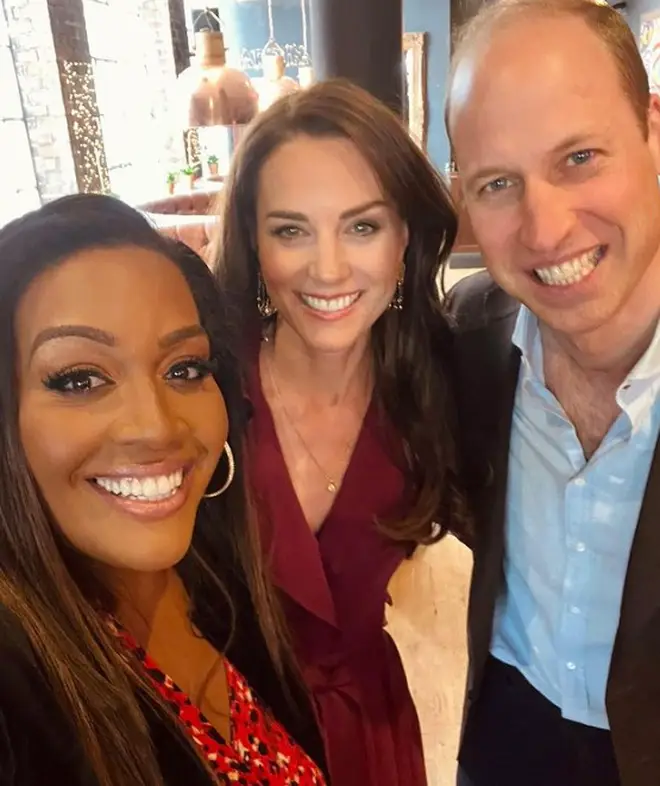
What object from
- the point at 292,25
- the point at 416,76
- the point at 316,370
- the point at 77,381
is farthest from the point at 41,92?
the point at 416,76

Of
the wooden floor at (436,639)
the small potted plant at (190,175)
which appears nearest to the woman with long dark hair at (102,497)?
the wooden floor at (436,639)

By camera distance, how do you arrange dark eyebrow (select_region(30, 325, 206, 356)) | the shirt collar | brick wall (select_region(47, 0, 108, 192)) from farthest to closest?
brick wall (select_region(47, 0, 108, 192)) → the shirt collar → dark eyebrow (select_region(30, 325, 206, 356))

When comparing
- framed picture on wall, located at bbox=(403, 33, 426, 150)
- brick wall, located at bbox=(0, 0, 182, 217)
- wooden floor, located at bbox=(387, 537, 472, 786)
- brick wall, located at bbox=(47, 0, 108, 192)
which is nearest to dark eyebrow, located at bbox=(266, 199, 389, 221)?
wooden floor, located at bbox=(387, 537, 472, 786)

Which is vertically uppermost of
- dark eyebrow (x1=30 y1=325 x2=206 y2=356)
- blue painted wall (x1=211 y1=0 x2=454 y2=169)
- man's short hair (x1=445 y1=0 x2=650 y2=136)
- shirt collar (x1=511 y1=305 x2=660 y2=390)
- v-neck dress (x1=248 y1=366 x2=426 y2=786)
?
blue painted wall (x1=211 y1=0 x2=454 y2=169)

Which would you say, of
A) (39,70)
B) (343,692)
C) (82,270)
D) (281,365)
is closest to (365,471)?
(281,365)

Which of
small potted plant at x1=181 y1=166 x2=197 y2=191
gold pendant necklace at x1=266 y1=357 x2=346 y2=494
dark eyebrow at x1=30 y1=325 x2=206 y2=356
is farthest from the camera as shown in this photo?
small potted plant at x1=181 y1=166 x2=197 y2=191

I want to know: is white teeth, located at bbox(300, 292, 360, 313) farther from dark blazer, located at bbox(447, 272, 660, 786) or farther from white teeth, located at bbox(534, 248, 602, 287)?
white teeth, located at bbox(534, 248, 602, 287)

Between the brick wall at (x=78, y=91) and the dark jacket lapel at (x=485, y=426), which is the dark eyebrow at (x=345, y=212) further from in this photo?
the brick wall at (x=78, y=91)

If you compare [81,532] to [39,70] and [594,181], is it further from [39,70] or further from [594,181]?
[39,70]

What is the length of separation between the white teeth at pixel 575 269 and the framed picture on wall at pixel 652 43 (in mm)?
5026

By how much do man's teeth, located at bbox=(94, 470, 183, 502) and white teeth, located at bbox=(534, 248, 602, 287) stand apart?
61 centimetres

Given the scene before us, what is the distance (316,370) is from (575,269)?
638 millimetres

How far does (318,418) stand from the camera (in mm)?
1597

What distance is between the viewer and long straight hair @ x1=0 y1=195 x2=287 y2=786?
2.52 ft
